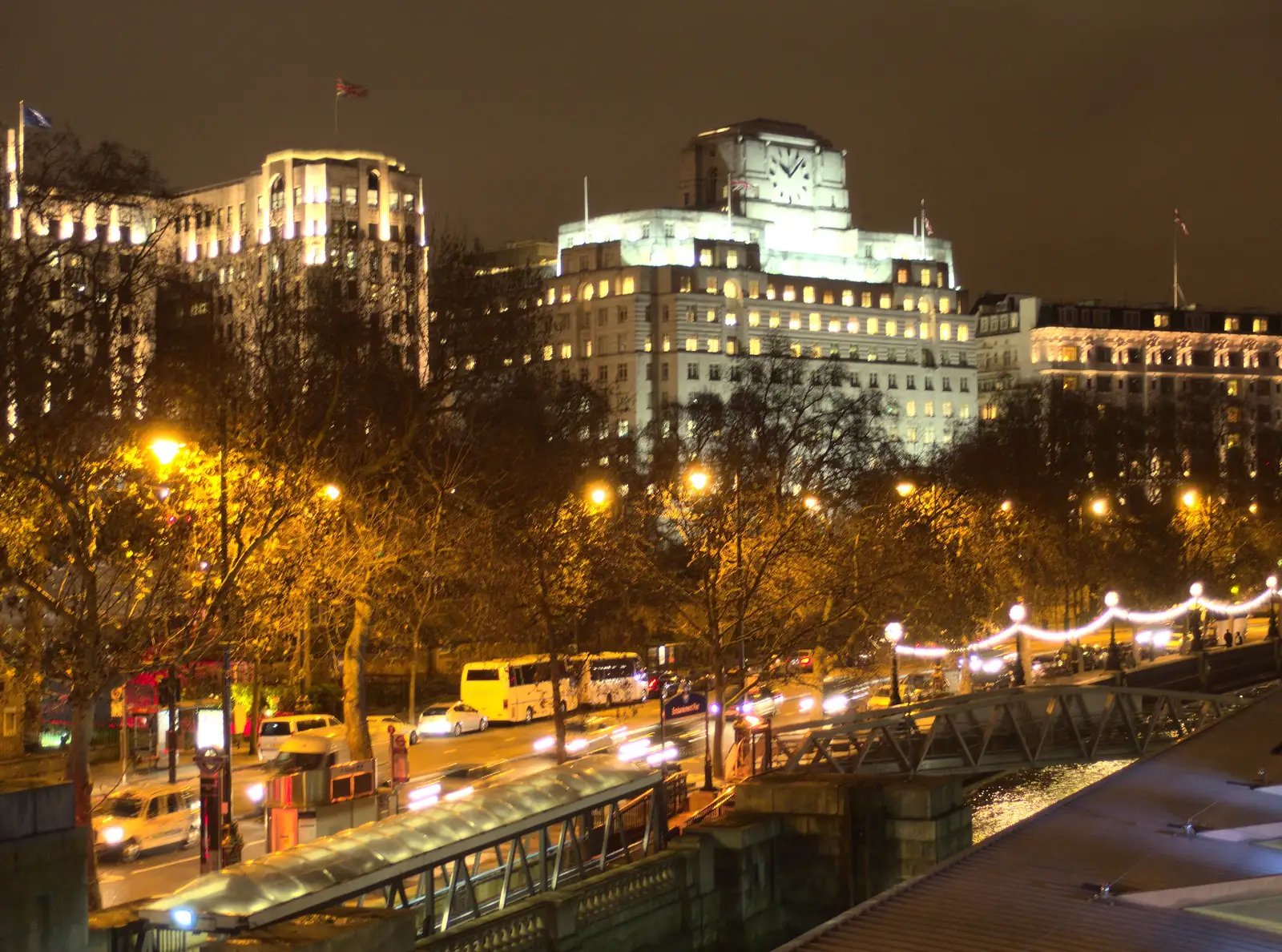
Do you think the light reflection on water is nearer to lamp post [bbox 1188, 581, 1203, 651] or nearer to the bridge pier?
the bridge pier

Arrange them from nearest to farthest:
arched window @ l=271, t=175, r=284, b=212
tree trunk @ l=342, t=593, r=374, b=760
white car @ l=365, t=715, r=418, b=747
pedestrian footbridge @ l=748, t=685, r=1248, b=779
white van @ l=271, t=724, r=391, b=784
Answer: pedestrian footbridge @ l=748, t=685, r=1248, b=779, tree trunk @ l=342, t=593, r=374, b=760, white van @ l=271, t=724, r=391, b=784, white car @ l=365, t=715, r=418, b=747, arched window @ l=271, t=175, r=284, b=212

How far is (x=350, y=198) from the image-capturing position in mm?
150250

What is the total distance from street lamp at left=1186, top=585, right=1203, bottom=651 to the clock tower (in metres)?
98.1

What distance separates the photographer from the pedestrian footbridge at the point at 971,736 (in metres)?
40.0

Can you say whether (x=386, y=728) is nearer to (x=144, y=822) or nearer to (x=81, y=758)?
(x=144, y=822)

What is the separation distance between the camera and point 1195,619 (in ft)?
270

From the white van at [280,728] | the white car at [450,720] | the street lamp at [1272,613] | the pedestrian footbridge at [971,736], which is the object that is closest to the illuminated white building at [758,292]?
the street lamp at [1272,613]

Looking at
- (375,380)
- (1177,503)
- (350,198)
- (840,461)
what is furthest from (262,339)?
(350,198)

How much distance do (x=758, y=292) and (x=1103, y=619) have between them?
91.2 metres

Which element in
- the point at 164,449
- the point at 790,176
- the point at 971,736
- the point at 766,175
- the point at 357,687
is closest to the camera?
the point at 164,449

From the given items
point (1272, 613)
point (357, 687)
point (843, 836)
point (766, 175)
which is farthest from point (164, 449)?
point (766, 175)

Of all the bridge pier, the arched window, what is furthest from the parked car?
the arched window

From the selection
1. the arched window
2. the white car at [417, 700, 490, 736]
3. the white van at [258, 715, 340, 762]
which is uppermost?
the arched window

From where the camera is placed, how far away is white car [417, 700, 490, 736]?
59.4m
